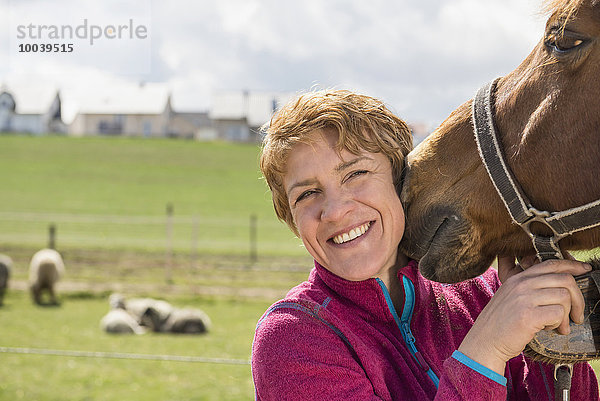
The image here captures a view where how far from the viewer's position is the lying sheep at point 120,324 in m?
9.57

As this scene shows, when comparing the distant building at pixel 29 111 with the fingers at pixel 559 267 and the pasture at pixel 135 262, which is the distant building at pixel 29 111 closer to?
the pasture at pixel 135 262

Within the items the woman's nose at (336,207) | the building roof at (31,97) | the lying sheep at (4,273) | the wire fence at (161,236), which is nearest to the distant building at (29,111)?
the building roof at (31,97)

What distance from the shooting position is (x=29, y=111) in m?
63.1

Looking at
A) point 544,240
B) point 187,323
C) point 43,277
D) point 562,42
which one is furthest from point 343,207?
point 43,277

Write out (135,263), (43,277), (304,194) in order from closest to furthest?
1. (304,194)
2. (43,277)
3. (135,263)

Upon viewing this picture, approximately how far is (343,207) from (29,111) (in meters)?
67.6

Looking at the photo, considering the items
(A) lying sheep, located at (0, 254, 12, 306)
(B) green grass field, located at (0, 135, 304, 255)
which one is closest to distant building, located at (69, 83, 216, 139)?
(B) green grass field, located at (0, 135, 304, 255)

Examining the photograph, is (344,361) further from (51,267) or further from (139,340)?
(51,267)

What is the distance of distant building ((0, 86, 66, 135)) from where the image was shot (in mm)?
63094

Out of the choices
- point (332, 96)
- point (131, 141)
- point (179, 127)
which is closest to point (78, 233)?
point (332, 96)

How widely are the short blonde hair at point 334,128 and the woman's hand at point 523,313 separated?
0.43 metres

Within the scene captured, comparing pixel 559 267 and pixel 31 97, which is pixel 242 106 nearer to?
pixel 31 97

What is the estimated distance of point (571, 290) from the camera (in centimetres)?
127

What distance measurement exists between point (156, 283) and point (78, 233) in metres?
10.6
